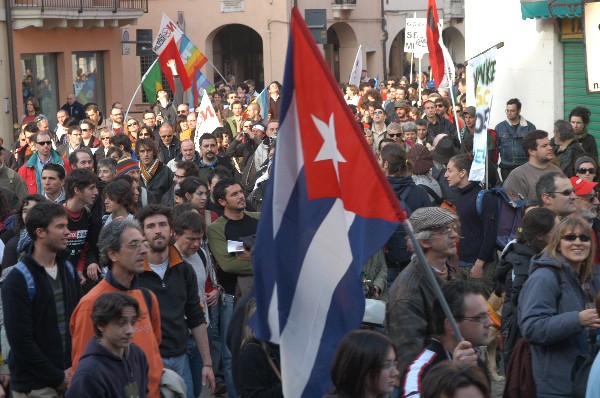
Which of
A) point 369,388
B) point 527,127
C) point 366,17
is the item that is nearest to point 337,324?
point 369,388

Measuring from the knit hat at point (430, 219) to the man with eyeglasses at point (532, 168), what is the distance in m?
4.11

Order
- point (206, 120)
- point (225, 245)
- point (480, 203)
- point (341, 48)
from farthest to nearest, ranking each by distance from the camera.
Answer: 1. point (341, 48)
2. point (206, 120)
3. point (480, 203)
4. point (225, 245)

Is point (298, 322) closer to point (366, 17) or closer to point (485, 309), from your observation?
point (485, 309)

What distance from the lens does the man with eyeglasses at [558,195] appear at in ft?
28.0

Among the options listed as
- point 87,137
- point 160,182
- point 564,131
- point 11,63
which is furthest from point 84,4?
point 564,131

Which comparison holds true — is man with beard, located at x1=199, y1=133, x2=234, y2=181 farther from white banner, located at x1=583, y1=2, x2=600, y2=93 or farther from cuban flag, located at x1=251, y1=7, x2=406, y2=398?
cuban flag, located at x1=251, y1=7, x2=406, y2=398

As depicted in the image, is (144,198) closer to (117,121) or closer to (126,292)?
(126,292)

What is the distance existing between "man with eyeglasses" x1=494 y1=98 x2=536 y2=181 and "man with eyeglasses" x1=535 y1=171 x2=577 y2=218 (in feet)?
19.8

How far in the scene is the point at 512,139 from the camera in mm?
14938

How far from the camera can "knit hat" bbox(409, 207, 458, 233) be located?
6.43 m

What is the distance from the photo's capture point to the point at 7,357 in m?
6.75

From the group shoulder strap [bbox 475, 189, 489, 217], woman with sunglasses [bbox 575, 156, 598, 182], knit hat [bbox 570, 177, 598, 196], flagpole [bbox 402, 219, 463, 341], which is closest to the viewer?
flagpole [bbox 402, 219, 463, 341]

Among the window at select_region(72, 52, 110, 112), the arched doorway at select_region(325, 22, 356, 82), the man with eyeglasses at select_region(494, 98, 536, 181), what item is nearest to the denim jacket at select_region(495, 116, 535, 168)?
the man with eyeglasses at select_region(494, 98, 536, 181)

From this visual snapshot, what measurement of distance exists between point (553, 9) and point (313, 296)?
11711 millimetres
